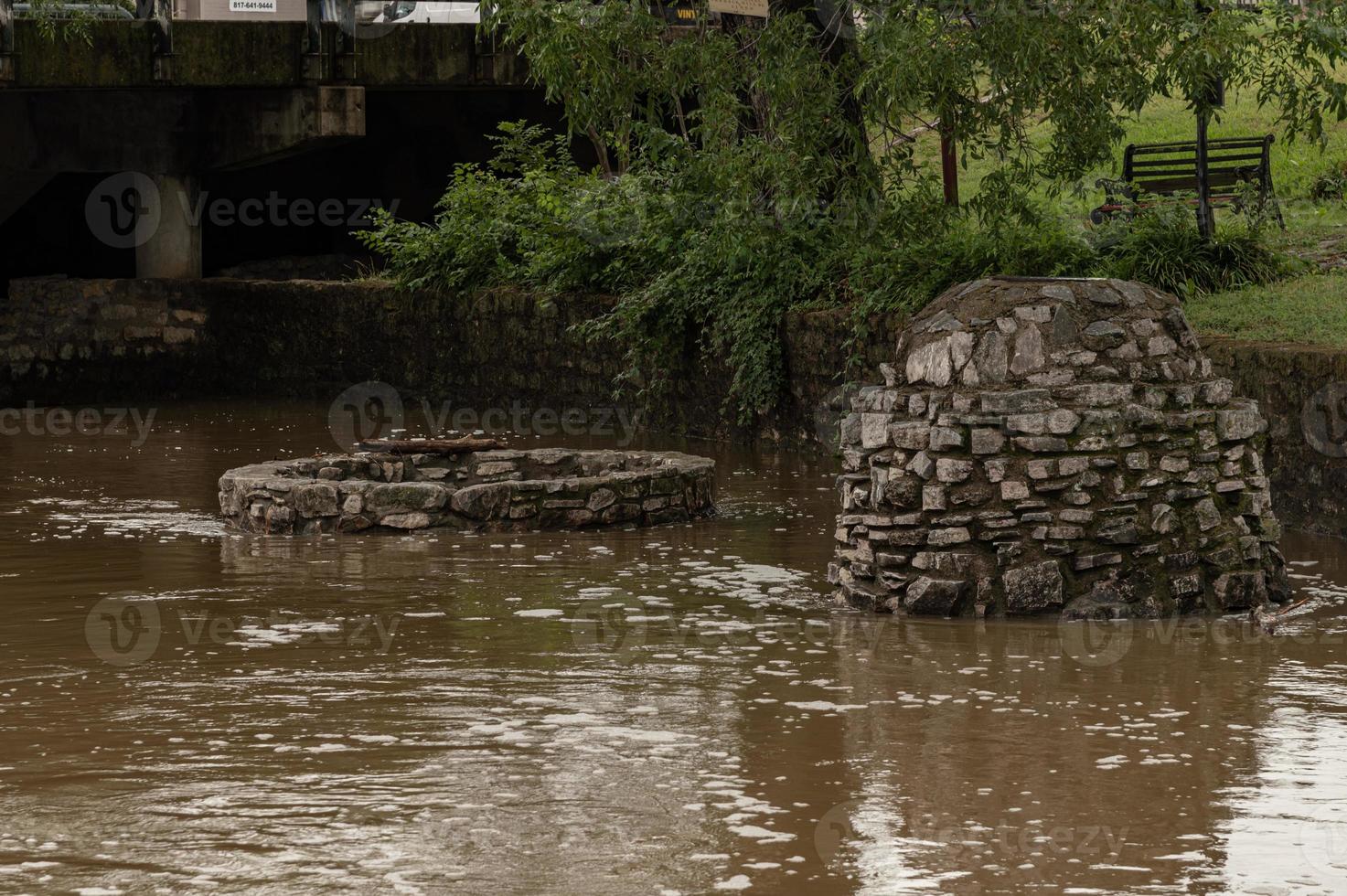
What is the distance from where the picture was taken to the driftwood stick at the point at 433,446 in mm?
13539

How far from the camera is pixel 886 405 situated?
9930 millimetres

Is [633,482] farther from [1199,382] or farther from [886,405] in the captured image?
[1199,382]

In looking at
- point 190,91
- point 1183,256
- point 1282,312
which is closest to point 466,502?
point 1282,312

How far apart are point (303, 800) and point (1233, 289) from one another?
32.4 feet

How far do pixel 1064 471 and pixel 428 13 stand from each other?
599 inches

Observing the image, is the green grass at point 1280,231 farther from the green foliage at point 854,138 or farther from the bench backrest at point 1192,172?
the green foliage at point 854,138

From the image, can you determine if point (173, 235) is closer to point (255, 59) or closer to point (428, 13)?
point (255, 59)

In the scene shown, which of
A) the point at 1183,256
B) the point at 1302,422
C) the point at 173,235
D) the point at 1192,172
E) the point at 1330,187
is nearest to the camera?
the point at 1302,422

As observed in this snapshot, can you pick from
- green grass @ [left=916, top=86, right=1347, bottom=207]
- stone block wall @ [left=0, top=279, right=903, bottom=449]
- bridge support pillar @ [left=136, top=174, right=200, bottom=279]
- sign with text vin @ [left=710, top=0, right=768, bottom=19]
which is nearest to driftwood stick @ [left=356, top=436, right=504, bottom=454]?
sign with text vin @ [left=710, top=0, right=768, bottom=19]

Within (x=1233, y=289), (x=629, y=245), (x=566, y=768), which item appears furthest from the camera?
(x=629, y=245)

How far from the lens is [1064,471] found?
9.40m

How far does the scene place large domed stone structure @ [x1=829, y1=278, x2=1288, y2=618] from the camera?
9414mm

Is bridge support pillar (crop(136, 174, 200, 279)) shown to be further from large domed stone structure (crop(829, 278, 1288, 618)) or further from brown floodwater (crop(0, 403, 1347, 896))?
large domed stone structure (crop(829, 278, 1288, 618))

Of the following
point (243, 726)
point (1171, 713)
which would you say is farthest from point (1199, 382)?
point (243, 726)
